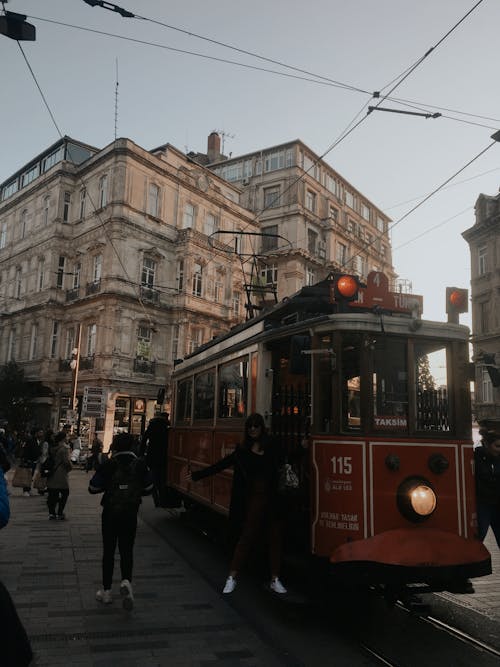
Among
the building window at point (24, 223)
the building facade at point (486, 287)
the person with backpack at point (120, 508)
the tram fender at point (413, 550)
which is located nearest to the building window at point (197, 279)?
the building window at point (24, 223)

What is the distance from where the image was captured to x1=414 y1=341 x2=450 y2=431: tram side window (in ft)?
19.1

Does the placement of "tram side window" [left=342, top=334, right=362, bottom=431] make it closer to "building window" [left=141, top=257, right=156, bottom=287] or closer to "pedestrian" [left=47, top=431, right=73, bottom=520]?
"pedestrian" [left=47, top=431, right=73, bottom=520]

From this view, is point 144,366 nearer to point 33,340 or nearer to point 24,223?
point 33,340

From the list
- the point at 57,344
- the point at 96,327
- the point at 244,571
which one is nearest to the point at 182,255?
the point at 96,327

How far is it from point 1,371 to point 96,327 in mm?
6180

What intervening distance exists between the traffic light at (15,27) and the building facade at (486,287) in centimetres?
2789

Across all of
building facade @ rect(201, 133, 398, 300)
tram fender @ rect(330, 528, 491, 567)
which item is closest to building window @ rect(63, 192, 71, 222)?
building facade @ rect(201, 133, 398, 300)

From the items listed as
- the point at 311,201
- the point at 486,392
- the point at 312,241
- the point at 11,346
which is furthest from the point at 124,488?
the point at 311,201

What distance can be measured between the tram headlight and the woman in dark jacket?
126 centimetres

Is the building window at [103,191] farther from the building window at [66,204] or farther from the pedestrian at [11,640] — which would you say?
the pedestrian at [11,640]

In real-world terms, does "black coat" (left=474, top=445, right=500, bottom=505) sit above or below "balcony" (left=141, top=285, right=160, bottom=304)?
below

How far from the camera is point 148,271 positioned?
112 feet

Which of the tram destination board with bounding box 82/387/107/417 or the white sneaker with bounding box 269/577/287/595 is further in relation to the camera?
the tram destination board with bounding box 82/387/107/417

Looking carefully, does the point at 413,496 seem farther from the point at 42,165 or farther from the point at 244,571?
the point at 42,165
